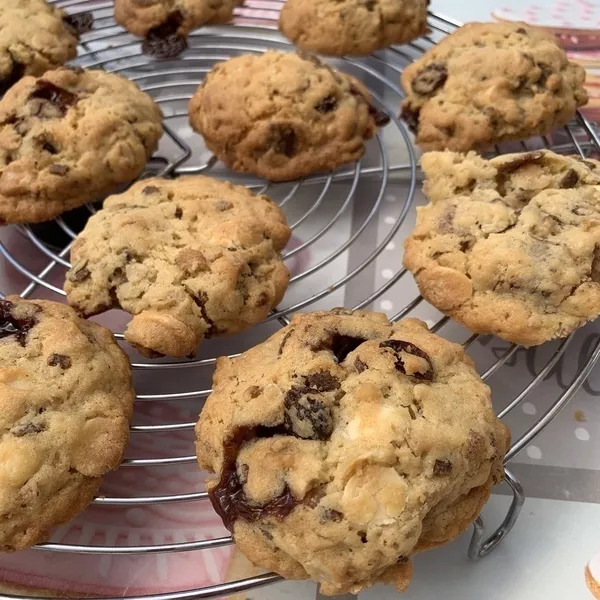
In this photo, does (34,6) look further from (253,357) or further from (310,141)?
(253,357)

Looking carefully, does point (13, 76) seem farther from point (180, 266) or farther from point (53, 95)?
point (180, 266)

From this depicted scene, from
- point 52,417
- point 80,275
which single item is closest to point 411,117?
point 80,275

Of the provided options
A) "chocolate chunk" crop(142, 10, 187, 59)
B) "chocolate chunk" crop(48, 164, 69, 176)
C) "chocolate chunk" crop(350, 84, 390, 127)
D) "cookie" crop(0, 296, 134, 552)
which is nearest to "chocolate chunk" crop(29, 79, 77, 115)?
"chocolate chunk" crop(48, 164, 69, 176)

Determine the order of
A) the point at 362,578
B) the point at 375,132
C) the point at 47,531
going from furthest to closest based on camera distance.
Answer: the point at 375,132 < the point at 47,531 < the point at 362,578

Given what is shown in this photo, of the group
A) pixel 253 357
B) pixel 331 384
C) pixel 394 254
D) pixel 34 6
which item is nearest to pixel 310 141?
pixel 394 254

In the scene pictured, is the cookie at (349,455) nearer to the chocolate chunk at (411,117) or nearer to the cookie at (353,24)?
the chocolate chunk at (411,117)

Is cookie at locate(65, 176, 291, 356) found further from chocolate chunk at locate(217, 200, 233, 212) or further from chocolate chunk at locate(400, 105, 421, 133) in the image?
chocolate chunk at locate(400, 105, 421, 133)
